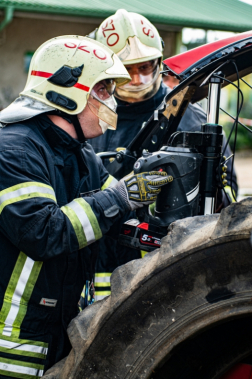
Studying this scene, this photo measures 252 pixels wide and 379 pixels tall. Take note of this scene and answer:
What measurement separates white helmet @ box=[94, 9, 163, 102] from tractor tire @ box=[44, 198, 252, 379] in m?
2.02

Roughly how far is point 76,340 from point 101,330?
0.12 m

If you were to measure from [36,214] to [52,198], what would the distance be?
0.42 feet

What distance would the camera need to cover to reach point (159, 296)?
146 cm

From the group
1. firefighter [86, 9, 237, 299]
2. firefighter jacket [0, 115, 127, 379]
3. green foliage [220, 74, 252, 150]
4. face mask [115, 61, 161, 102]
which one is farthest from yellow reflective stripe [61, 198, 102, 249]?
green foliage [220, 74, 252, 150]

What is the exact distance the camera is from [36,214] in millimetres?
1857

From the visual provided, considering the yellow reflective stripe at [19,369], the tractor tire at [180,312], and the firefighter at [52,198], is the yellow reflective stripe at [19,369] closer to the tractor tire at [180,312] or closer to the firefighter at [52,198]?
the firefighter at [52,198]

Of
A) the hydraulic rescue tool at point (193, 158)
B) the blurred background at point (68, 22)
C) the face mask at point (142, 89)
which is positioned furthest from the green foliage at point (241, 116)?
the hydraulic rescue tool at point (193, 158)

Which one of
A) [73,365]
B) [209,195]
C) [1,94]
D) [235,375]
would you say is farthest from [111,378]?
[1,94]

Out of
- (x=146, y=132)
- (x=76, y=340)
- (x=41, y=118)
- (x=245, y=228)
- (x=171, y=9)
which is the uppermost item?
(x=171, y=9)

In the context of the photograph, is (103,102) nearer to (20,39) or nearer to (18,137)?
(18,137)

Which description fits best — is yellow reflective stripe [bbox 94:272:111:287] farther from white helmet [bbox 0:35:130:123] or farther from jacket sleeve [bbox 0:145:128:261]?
white helmet [bbox 0:35:130:123]

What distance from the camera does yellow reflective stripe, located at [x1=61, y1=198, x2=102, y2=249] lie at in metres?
1.95

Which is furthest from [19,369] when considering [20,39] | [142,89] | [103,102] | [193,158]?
[20,39]

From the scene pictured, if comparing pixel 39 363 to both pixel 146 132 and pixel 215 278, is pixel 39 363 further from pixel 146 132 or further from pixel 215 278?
pixel 146 132
